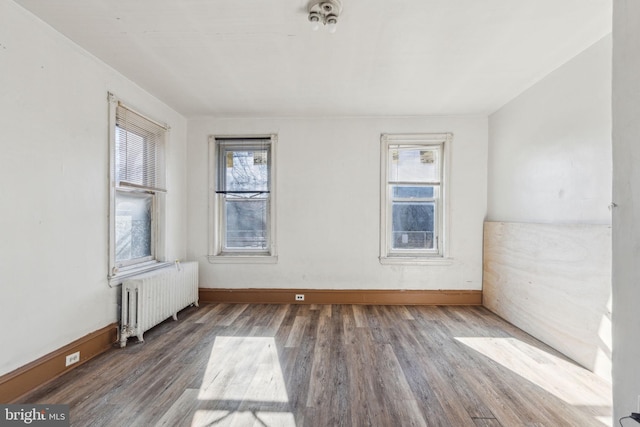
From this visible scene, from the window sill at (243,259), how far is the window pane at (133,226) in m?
0.84

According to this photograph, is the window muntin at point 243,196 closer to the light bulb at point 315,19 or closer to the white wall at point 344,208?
the white wall at point 344,208

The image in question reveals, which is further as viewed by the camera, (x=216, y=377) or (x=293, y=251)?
(x=293, y=251)

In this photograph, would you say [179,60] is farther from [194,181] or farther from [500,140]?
[500,140]

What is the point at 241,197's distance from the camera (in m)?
3.99

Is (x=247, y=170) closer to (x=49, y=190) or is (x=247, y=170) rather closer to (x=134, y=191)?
(x=134, y=191)

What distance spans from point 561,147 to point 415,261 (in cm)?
204

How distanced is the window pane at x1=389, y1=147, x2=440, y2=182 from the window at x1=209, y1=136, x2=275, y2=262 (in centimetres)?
183

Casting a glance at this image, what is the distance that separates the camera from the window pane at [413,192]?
3961 millimetres

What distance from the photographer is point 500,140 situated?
3520mm

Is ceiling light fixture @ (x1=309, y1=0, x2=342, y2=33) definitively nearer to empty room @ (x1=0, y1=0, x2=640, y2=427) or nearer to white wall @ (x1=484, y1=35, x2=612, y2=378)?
empty room @ (x1=0, y1=0, x2=640, y2=427)
